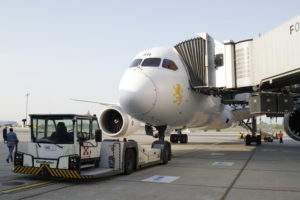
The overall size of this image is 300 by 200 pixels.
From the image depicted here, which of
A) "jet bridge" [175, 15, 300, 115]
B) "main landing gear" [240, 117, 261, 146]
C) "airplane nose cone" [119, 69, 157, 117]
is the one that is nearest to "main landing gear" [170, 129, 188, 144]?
"main landing gear" [240, 117, 261, 146]

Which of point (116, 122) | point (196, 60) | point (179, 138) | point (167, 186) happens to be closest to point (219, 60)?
point (196, 60)

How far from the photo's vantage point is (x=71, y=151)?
838 centimetres

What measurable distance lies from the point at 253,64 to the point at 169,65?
352 centimetres

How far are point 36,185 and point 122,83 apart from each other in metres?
5.93

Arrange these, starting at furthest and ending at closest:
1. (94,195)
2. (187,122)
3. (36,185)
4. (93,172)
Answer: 1. (187,122)
2. (93,172)
3. (36,185)
4. (94,195)

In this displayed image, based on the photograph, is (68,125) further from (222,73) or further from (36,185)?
(222,73)

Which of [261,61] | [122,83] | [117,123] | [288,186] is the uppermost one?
[261,61]

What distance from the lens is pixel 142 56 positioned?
46.3ft

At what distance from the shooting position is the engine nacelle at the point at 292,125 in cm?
2027

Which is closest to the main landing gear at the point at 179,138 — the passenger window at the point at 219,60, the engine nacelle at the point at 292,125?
the engine nacelle at the point at 292,125

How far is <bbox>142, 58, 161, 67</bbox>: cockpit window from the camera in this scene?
13438mm

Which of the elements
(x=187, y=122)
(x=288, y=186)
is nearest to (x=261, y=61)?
(x=187, y=122)

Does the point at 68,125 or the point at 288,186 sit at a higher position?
the point at 68,125

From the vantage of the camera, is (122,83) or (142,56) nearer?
(122,83)
